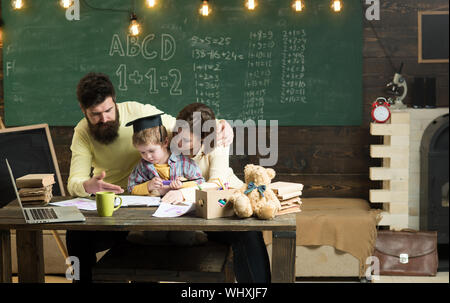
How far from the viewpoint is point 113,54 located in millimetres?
4285

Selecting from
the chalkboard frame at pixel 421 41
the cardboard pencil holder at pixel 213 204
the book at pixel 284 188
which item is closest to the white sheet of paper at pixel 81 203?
the cardboard pencil holder at pixel 213 204

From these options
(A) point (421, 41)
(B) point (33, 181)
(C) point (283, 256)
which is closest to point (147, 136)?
(B) point (33, 181)

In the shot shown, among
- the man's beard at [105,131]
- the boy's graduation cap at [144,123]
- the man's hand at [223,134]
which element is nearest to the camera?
the boy's graduation cap at [144,123]

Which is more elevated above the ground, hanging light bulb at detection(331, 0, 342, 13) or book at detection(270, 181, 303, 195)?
hanging light bulb at detection(331, 0, 342, 13)

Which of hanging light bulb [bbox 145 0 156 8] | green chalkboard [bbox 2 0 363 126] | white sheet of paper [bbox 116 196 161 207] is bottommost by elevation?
white sheet of paper [bbox 116 196 161 207]

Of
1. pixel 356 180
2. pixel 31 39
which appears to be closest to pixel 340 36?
pixel 356 180

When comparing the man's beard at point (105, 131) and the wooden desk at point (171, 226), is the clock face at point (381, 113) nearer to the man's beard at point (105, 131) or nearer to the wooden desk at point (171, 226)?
the man's beard at point (105, 131)

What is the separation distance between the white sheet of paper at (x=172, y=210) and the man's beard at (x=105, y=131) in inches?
33.1

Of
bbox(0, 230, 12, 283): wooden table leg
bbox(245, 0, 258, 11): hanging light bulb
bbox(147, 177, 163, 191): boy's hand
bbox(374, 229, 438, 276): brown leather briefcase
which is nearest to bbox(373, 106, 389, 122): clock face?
bbox(374, 229, 438, 276): brown leather briefcase

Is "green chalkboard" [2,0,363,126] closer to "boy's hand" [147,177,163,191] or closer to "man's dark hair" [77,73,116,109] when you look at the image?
"man's dark hair" [77,73,116,109]

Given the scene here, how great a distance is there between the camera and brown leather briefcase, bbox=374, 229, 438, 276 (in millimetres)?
3658

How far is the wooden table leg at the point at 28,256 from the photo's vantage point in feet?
7.66

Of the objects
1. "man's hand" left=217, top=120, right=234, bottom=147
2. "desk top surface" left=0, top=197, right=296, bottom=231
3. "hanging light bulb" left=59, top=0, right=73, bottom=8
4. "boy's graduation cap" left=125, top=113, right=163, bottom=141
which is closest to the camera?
"desk top surface" left=0, top=197, right=296, bottom=231

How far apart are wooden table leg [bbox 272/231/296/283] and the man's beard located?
1312 millimetres
